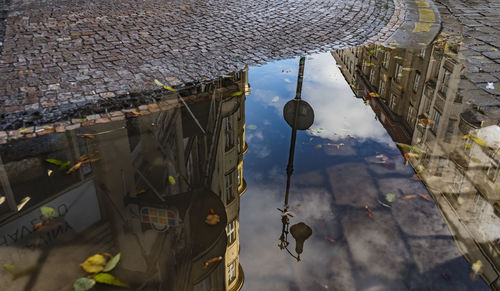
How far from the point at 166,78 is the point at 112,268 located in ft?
11.5

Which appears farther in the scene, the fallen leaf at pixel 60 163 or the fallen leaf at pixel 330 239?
the fallen leaf at pixel 60 163

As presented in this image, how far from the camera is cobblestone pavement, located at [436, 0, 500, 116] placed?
621cm

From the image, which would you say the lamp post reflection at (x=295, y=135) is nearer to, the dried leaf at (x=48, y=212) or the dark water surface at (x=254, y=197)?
the dark water surface at (x=254, y=197)

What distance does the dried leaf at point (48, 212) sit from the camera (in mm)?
3945

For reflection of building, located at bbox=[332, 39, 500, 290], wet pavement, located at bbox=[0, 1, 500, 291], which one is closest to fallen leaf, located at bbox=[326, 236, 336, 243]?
wet pavement, located at bbox=[0, 1, 500, 291]

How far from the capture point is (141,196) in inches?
166

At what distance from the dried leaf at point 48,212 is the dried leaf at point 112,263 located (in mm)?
938

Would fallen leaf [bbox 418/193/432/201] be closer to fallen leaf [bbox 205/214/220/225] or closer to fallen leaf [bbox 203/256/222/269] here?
fallen leaf [bbox 205/214/220/225]

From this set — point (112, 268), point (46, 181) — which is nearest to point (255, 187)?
point (112, 268)

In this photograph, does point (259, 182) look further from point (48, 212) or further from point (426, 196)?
point (48, 212)

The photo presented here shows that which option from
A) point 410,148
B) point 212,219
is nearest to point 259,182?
point 212,219

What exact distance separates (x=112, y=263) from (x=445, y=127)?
4567 mm

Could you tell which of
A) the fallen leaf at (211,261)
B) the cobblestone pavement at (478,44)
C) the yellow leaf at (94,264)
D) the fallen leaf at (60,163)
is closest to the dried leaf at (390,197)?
the fallen leaf at (211,261)

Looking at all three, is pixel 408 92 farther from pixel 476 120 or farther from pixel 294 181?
pixel 294 181
